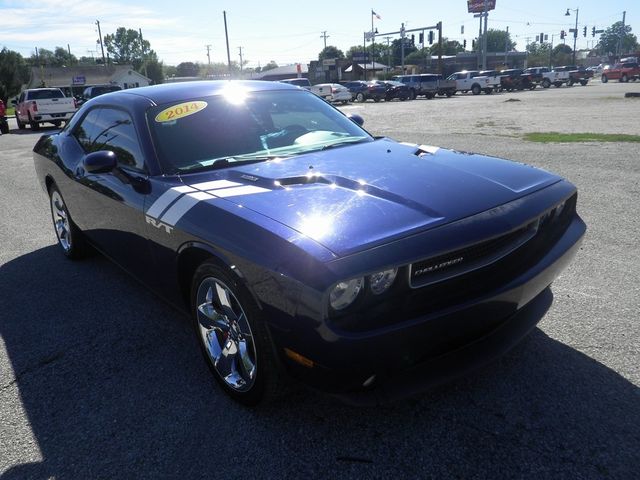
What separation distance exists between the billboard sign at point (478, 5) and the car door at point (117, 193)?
70.8 meters

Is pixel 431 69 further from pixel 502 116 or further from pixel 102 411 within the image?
pixel 102 411

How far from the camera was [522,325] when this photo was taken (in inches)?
97.3

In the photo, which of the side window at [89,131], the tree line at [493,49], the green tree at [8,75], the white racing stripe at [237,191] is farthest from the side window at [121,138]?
the tree line at [493,49]

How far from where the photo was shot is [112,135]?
374cm

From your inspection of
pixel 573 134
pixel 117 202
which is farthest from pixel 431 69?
pixel 117 202

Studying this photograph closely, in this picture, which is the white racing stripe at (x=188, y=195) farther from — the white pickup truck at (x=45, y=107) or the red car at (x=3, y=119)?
the red car at (x=3, y=119)

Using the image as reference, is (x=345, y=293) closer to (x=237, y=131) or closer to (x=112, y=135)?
(x=237, y=131)

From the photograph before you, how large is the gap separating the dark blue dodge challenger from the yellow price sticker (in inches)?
0.4

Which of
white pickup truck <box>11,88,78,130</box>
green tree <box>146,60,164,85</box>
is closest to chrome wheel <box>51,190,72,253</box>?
white pickup truck <box>11,88,78,130</box>

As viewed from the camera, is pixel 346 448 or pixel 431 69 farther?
pixel 431 69

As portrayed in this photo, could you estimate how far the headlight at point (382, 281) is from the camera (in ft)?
6.63

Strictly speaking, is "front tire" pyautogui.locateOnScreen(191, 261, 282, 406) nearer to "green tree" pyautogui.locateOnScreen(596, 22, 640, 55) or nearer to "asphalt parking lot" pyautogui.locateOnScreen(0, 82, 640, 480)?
"asphalt parking lot" pyautogui.locateOnScreen(0, 82, 640, 480)

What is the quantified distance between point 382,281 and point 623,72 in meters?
56.0

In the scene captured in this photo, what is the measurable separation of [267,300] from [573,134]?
11681mm
